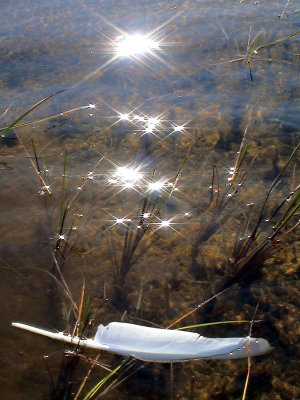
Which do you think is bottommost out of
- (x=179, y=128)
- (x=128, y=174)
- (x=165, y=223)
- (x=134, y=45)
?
(x=165, y=223)

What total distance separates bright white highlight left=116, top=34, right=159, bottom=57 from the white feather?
319 centimetres

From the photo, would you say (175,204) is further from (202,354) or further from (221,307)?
(202,354)

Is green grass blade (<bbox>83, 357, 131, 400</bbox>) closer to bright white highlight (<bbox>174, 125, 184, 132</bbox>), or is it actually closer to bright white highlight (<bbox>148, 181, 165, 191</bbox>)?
bright white highlight (<bbox>148, 181, 165, 191</bbox>)

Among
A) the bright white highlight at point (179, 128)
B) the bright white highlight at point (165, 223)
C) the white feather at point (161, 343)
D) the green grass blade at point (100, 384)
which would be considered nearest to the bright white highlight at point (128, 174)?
the bright white highlight at point (165, 223)

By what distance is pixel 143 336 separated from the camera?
2.14 m


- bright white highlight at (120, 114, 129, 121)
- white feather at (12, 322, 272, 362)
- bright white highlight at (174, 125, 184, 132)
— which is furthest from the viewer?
bright white highlight at (120, 114, 129, 121)

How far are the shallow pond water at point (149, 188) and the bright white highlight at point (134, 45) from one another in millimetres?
25

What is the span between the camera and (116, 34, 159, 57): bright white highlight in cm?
452

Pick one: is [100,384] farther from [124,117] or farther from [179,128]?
[124,117]

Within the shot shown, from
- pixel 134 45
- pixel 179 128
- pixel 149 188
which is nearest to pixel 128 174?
pixel 149 188

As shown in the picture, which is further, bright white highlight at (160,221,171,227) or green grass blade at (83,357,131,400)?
bright white highlight at (160,221,171,227)

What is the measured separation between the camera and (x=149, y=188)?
10.1 feet

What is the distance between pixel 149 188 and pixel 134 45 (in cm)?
223

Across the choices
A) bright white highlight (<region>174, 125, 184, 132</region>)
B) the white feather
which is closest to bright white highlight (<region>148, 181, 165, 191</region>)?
bright white highlight (<region>174, 125, 184, 132</region>)
